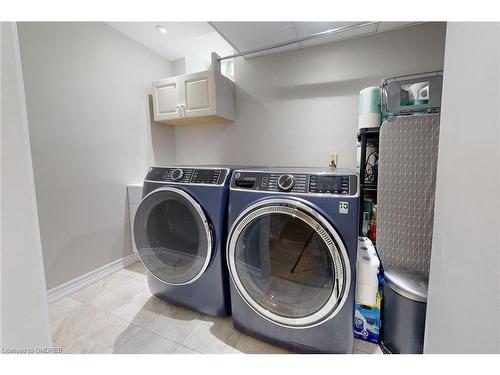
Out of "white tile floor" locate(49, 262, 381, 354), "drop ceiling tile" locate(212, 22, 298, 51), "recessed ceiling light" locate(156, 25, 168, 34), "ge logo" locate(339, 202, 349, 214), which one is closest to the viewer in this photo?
"ge logo" locate(339, 202, 349, 214)

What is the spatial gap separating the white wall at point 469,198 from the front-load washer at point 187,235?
3.10 ft

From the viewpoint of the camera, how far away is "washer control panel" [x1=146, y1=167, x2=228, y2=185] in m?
1.19

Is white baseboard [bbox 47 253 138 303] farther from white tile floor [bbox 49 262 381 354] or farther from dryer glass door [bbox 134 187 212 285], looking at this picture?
dryer glass door [bbox 134 187 212 285]

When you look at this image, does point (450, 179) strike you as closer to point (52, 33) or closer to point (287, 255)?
point (287, 255)

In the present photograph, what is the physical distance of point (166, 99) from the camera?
1.99m

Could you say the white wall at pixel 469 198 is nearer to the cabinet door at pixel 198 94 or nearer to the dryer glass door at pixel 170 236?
the dryer glass door at pixel 170 236

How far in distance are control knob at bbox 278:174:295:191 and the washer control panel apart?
1.16ft

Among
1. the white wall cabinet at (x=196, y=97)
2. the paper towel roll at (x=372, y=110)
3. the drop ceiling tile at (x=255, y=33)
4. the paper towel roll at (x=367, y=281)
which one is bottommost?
the paper towel roll at (x=367, y=281)

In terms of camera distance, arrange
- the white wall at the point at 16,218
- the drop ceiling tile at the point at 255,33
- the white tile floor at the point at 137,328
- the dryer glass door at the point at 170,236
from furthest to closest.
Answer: the drop ceiling tile at the point at 255,33
the dryer glass door at the point at 170,236
the white tile floor at the point at 137,328
the white wall at the point at 16,218

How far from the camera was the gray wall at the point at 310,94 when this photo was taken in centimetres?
154

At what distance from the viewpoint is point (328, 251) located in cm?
91

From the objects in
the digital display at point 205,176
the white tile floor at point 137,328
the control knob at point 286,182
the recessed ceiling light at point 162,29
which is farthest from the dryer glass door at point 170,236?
the recessed ceiling light at point 162,29

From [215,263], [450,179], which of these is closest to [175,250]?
[215,263]

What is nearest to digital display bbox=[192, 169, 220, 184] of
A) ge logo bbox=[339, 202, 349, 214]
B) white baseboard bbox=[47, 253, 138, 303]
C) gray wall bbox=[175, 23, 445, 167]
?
ge logo bbox=[339, 202, 349, 214]
